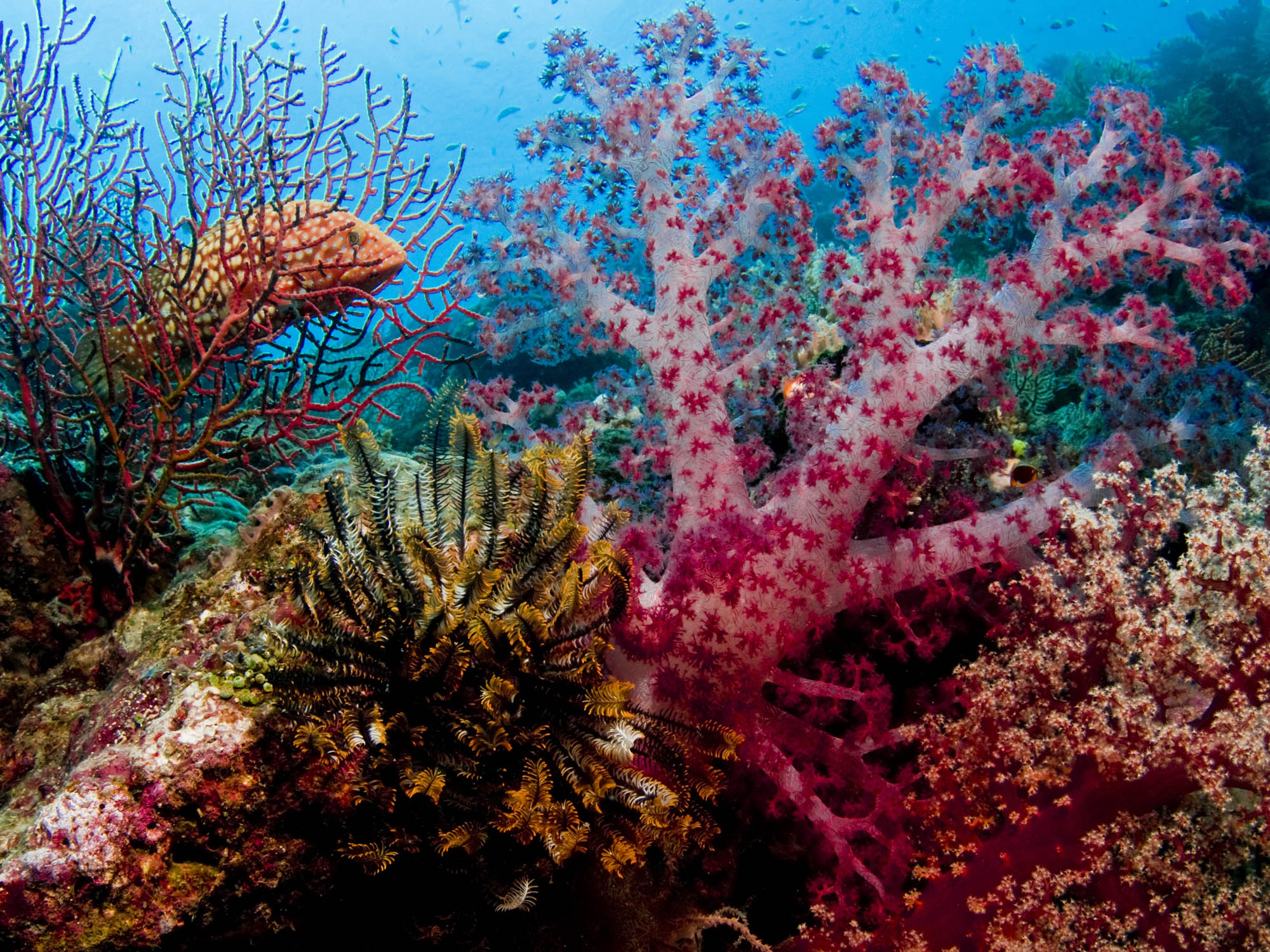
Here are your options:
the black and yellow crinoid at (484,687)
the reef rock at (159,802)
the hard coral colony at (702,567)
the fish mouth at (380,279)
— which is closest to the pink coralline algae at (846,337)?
the hard coral colony at (702,567)

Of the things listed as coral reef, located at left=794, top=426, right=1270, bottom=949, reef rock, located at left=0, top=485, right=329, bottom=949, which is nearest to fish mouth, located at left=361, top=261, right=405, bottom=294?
reef rock, located at left=0, top=485, right=329, bottom=949

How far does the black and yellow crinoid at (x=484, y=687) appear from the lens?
2018 millimetres

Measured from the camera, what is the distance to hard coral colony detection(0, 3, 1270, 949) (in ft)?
6.88

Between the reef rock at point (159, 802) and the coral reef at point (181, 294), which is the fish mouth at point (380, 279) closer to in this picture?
the coral reef at point (181, 294)

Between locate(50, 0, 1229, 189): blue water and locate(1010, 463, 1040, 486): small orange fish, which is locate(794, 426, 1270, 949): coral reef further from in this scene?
locate(50, 0, 1229, 189): blue water

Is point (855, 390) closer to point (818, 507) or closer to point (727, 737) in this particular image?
point (818, 507)

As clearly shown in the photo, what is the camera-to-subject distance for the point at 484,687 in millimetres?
2006

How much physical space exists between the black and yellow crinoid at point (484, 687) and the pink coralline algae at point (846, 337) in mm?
396

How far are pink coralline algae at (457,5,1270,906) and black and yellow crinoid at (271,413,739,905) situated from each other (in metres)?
0.40

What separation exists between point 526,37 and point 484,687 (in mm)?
110600

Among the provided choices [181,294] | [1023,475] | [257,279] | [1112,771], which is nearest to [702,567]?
[1112,771]

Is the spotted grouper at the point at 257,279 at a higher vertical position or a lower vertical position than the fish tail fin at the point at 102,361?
higher

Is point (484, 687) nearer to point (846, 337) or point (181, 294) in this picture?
point (846, 337)

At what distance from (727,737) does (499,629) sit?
0.94m
